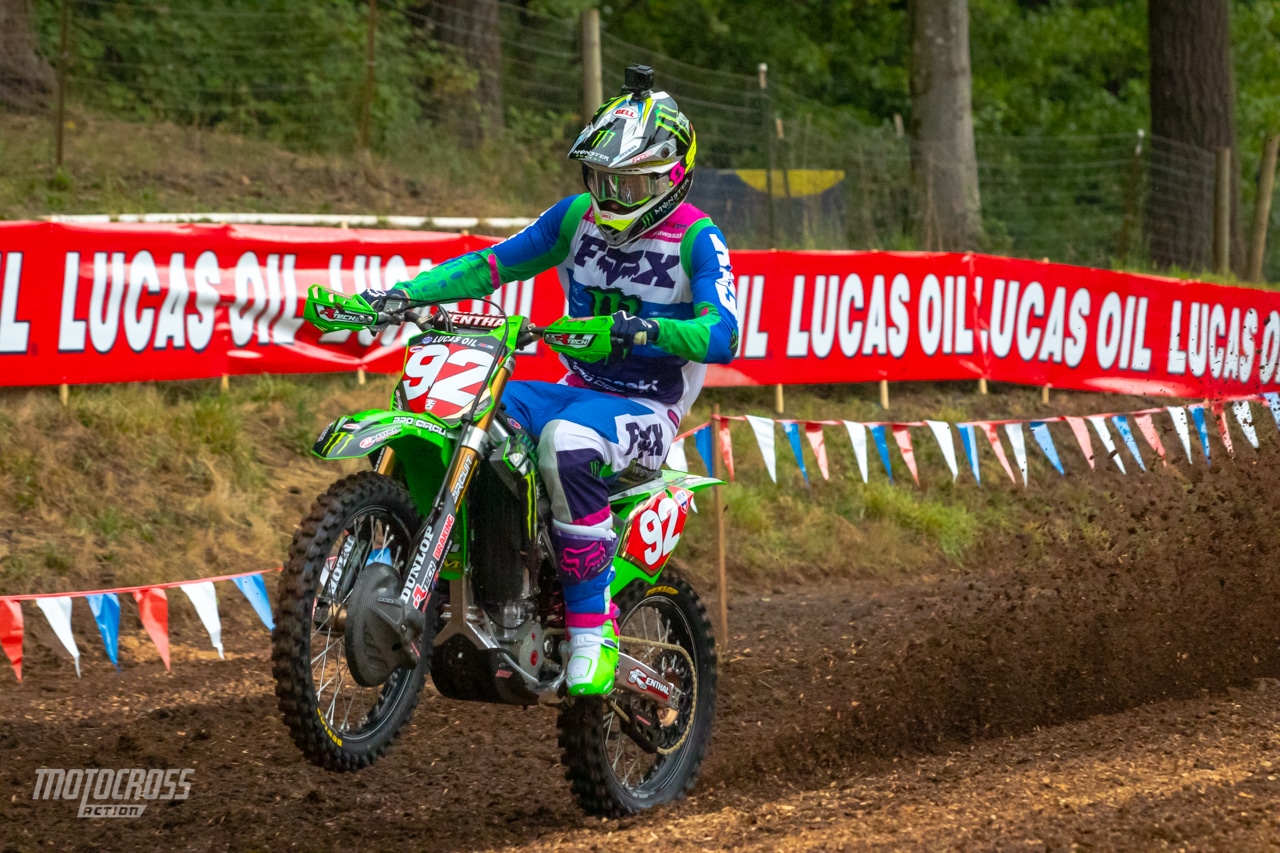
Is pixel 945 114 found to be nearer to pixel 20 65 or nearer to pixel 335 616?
pixel 20 65

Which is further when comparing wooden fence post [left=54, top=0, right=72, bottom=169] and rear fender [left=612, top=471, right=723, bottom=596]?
wooden fence post [left=54, top=0, right=72, bottom=169]

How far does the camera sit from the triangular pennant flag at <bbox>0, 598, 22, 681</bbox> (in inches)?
257

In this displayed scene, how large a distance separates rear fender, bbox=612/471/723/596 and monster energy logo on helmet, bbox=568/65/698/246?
0.92 meters

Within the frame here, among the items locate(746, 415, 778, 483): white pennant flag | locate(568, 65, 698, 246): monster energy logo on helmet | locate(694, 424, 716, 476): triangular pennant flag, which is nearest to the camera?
locate(568, 65, 698, 246): monster energy logo on helmet

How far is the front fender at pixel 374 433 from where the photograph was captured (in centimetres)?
421

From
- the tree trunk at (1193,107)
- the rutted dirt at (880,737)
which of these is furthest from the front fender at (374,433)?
the tree trunk at (1193,107)

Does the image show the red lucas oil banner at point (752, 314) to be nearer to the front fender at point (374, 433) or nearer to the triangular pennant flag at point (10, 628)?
the triangular pennant flag at point (10, 628)

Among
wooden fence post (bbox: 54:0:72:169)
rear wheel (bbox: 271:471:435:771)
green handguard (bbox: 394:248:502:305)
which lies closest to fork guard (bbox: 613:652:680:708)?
rear wheel (bbox: 271:471:435:771)

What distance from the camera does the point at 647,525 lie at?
5.16 metres

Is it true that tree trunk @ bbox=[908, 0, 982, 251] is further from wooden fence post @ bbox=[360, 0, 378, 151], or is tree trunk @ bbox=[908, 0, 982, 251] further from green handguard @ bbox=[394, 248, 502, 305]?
green handguard @ bbox=[394, 248, 502, 305]

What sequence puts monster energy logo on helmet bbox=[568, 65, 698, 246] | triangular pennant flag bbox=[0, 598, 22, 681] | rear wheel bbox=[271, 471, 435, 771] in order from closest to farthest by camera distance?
rear wheel bbox=[271, 471, 435, 771] → monster energy logo on helmet bbox=[568, 65, 698, 246] → triangular pennant flag bbox=[0, 598, 22, 681]

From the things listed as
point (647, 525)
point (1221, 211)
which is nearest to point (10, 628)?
point (647, 525)

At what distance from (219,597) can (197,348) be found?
7.17 ft

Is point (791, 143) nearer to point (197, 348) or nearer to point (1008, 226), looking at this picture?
point (1008, 226)
